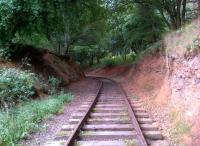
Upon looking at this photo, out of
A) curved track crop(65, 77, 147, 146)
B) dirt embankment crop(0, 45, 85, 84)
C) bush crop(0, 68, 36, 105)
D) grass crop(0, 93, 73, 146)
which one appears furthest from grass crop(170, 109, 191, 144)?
dirt embankment crop(0, 45, 85, 84)

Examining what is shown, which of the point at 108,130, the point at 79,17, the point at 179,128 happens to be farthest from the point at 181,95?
the point at 79,17

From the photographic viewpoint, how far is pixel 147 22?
26906mm

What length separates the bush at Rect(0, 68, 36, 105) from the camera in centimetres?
1205

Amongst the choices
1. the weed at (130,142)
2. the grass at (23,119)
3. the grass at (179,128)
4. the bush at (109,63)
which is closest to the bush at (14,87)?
the grass at (23,119)

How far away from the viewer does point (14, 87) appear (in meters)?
12.8

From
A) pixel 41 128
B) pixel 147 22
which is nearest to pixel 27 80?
pixel 41 128

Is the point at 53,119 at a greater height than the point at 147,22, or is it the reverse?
the point at 147,22

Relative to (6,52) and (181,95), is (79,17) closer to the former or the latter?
(6,52)

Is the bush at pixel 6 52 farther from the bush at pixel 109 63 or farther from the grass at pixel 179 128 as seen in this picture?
the bush at pixel 109 63

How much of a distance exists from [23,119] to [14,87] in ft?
10.9

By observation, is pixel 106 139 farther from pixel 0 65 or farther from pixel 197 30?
pixel 0 65

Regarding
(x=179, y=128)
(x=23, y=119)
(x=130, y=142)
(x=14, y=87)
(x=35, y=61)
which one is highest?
(x=35, y=61)

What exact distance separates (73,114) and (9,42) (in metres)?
8.14

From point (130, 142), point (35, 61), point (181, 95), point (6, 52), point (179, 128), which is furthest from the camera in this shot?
point (35, 61)
